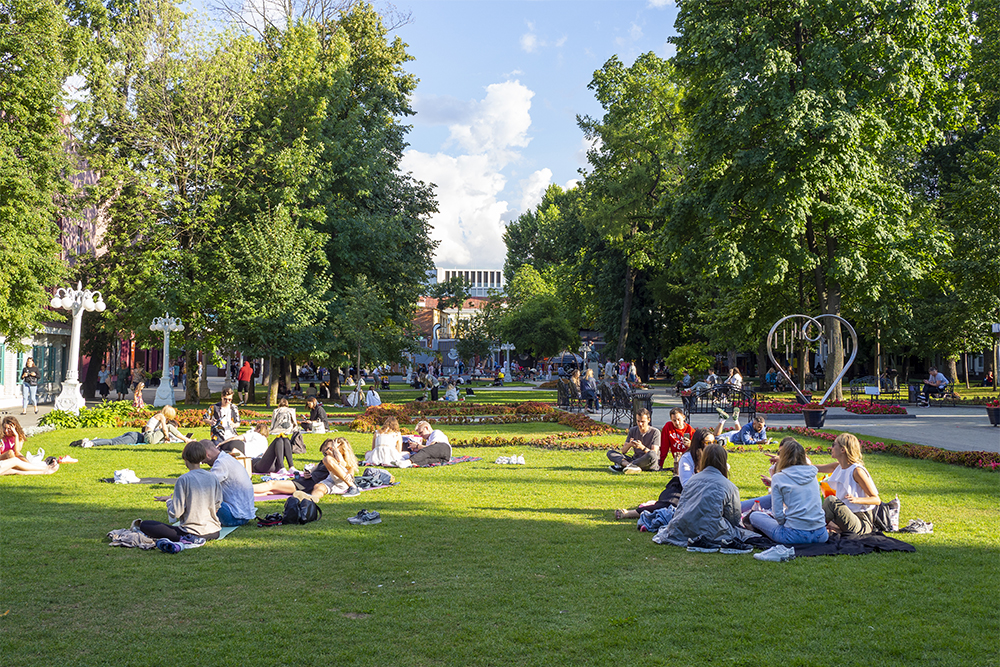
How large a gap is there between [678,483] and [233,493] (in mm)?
5275

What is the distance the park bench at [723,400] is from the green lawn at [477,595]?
11911 millimetres

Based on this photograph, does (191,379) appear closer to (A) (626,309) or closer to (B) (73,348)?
(B) (73,348)

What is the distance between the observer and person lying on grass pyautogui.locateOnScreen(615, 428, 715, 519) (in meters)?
9.20

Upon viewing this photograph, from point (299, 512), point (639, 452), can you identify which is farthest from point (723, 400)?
point (299, 512)

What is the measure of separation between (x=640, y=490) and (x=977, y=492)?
4.77m

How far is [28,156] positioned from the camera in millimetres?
23984

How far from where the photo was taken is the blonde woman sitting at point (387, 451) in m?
14.1

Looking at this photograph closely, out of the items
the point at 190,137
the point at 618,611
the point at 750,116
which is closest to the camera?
the point at 618,611

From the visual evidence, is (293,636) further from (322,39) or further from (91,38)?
(322,39)

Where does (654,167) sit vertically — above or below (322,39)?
below

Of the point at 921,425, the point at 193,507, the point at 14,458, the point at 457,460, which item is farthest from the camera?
the point at 921,425

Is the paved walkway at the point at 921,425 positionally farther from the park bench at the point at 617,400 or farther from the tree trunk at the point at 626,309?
the tree trunk at the point at 626,309

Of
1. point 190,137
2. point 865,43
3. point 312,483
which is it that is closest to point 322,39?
point 190,137

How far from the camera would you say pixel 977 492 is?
11094mm
